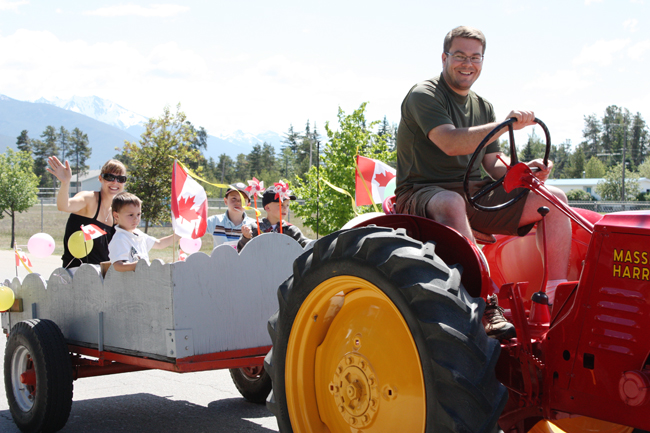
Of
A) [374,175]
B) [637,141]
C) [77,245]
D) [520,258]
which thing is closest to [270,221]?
[77,245]

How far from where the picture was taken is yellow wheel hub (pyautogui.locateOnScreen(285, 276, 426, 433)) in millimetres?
2385

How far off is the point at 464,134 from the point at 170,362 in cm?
209

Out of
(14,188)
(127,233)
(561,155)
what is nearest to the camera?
(127,233)

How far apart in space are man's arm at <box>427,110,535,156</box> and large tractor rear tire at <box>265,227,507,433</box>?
2.27 feet

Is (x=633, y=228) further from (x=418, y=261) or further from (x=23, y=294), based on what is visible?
(x=23, y=294)

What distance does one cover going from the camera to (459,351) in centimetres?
207

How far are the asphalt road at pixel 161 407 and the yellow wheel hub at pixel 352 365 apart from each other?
1408 mm

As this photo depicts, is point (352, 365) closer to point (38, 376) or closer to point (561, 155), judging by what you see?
point (38, 376)

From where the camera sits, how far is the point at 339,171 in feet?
52.8

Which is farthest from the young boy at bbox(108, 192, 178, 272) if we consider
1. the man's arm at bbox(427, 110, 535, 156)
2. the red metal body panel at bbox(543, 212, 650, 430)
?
the red metal body panel at bbox(543, 212, 650, 430)

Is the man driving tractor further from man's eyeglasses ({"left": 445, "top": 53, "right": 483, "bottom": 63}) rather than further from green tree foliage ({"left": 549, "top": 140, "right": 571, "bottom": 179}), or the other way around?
green tree foliage ({"left": 549, "top": 140, "right": 571, "bottom": 179})

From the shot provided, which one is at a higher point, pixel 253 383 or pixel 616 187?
pixel 616 187

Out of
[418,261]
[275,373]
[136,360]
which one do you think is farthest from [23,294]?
[418,261]

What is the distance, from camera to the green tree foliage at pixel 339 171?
15445 millimetres
